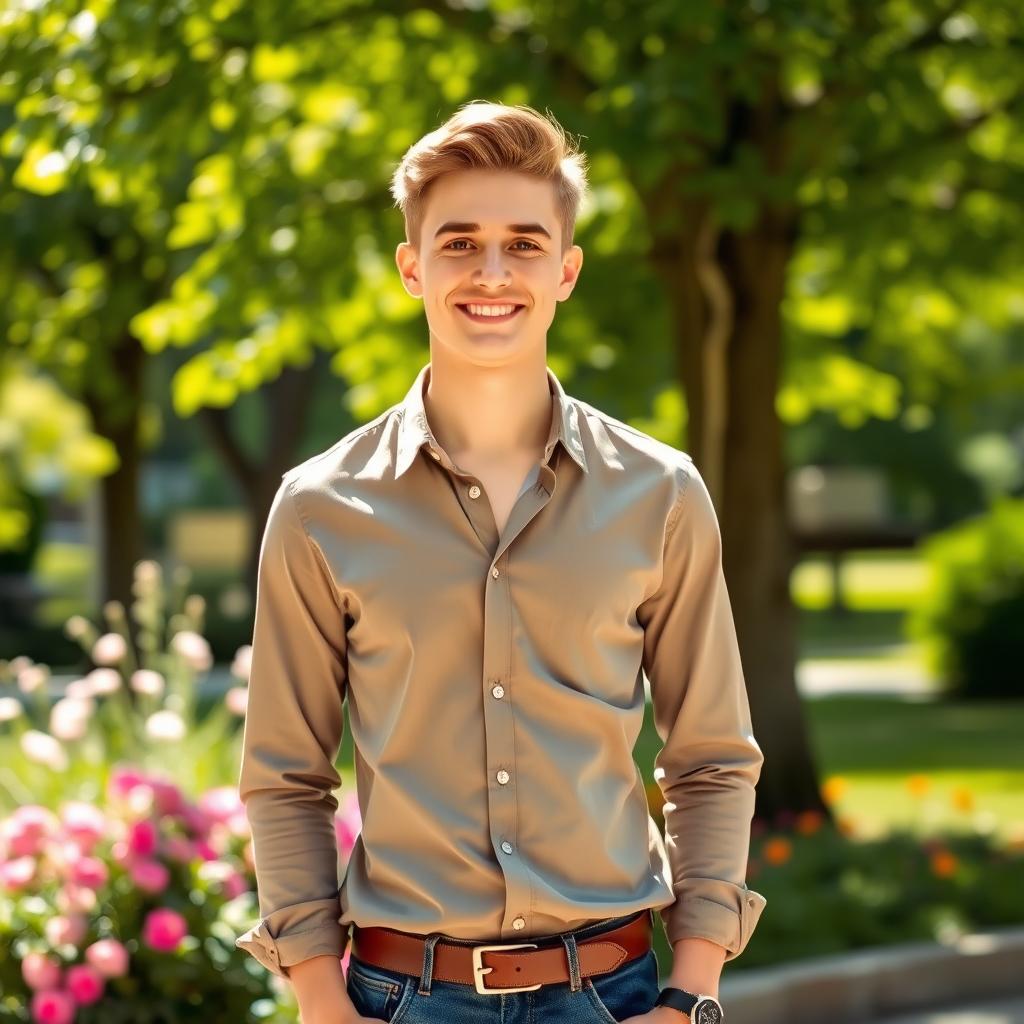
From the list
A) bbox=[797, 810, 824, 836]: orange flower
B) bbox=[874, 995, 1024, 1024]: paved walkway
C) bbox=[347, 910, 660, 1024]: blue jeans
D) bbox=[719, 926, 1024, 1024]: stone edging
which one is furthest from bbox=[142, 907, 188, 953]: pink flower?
bbox=[797, 810, 824, 836]: orange flower

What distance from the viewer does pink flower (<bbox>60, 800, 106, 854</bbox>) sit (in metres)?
5.37

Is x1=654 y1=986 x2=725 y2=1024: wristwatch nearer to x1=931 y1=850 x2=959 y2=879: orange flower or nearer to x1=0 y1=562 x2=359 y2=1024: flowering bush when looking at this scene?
x1=0 y1=562 x2=359 y2=1024: flowering bush

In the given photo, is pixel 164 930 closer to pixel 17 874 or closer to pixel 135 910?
pixel 135 910

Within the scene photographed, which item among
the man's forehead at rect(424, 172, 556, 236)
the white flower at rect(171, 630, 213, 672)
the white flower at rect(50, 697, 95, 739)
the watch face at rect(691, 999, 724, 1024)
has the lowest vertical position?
the white flower at rect(50, 697, 95, 739)

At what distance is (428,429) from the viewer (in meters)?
A: 2.82

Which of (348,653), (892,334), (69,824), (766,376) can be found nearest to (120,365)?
(892,334)

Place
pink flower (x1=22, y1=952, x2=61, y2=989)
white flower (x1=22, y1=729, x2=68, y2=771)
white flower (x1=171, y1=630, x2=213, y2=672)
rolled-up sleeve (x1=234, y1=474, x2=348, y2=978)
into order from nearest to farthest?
rolled-up sleeve (x1=234, y1=474, x2=348, y2=978), pink flower (x1=22, y1=952, x2=61, y2=989), white flower (x1=22, y1=729, x2=68, y2=771), white flower (x1=171, y1=630, x2=213, y2=672)

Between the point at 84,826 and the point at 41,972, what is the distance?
16.2 inches

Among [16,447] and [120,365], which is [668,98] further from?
[16,447]

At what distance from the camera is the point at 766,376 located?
9969 mm

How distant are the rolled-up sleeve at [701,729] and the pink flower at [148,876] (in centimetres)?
268

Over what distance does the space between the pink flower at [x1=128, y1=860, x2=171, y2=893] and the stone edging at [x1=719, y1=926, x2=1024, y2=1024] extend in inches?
91.3

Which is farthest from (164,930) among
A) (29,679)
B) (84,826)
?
(29,679)

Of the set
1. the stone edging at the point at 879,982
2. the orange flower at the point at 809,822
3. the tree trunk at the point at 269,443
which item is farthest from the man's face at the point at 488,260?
the tree trunk at the point at 269,443
